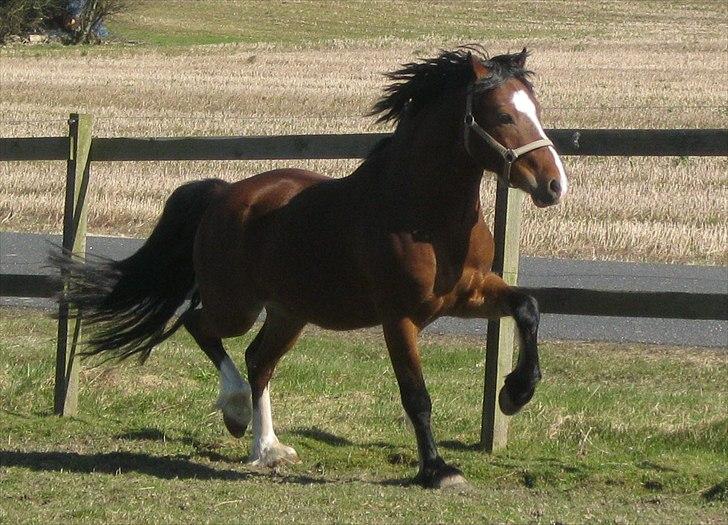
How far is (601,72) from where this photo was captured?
40656 mm

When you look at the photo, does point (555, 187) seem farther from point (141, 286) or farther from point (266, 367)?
point (141, 286)

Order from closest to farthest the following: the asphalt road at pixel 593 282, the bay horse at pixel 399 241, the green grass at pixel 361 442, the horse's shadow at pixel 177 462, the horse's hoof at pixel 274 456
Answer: the green grass at pixel 361 442
the bay horse at pixel 399 241
the horse's shadow at pixel 177 462
the horse's hoof at pixel 274 456
the asphalt road at pixel 593 282

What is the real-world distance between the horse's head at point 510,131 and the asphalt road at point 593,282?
4.74 metres

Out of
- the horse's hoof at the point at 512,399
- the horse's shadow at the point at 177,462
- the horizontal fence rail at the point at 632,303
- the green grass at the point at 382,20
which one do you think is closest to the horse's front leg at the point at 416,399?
the horse's shadow at the point at 177,462

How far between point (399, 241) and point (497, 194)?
1191mm

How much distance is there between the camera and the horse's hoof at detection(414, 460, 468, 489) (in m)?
6.10

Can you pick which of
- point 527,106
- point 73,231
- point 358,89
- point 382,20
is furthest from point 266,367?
point 382,20

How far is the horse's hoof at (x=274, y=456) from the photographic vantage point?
6961 mm

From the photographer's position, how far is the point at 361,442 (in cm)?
743

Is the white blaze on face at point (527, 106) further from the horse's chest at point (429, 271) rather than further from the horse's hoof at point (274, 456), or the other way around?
the horse's hoof at point (274, 456)

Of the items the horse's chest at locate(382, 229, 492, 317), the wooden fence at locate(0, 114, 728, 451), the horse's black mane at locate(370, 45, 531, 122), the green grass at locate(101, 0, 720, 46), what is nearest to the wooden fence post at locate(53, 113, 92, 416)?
the wooden fence at locate(0, 114, 728, 451)

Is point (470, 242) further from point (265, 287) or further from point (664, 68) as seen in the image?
point (664, 68)

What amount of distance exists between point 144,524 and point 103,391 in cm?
322

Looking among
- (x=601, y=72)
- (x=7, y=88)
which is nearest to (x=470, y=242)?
(x=7, y=88)
